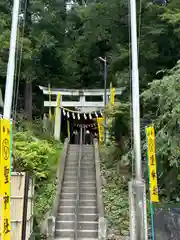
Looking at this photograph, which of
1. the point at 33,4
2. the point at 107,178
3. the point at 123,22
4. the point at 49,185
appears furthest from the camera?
the point at 33,4

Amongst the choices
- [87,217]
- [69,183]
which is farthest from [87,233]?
[69,183]

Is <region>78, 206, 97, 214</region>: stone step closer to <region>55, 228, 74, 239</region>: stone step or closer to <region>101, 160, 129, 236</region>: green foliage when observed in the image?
<region>101, 160, 129, 236</region>: green foliage

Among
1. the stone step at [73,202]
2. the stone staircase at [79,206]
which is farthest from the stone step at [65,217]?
the stone step at [73,202]

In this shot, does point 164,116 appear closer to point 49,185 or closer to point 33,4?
point 49,185

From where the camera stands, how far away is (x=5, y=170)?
4.72 m

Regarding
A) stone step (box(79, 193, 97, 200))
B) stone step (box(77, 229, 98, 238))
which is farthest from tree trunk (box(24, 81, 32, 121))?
stone step (box(77, 229, 98, 238))

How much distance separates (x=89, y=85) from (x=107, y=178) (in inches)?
582

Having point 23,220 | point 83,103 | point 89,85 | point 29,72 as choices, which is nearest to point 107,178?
point 23,220

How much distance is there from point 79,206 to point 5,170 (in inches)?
249

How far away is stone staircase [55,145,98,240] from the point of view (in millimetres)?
9555

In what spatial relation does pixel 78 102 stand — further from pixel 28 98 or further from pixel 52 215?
pixel 52 215

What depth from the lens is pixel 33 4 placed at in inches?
885

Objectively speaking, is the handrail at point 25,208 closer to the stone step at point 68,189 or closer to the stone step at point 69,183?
the stone step at point 68,189

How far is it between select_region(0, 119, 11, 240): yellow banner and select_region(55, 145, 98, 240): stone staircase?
5.09 metres
